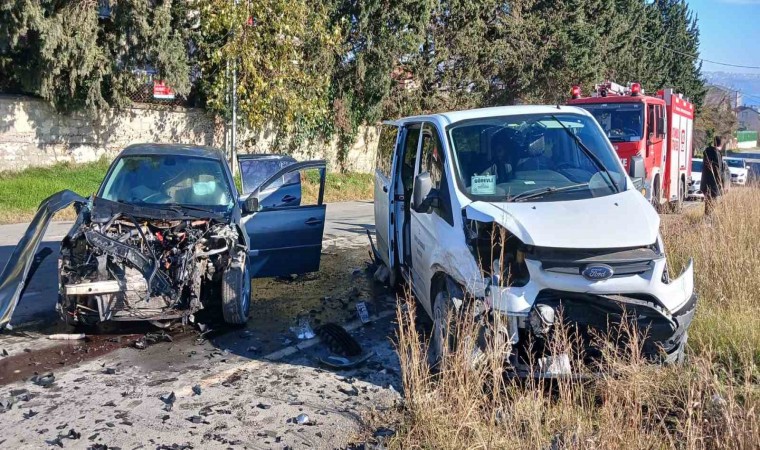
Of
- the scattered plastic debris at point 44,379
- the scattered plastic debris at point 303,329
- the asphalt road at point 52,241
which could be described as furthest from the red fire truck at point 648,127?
the scattered plastic debris at point 44,379

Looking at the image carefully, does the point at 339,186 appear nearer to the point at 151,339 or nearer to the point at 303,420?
the point at 151,339

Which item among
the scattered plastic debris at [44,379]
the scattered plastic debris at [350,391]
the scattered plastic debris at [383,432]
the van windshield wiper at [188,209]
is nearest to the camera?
the scattered plastic debris at [383,432]

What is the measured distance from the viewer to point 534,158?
588 centimetres


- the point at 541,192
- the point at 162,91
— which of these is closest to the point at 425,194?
the point at 541,192

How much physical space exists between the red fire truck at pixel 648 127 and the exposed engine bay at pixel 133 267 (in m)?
9.14

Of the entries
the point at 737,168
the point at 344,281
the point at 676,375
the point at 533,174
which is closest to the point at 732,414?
the point at 676,375

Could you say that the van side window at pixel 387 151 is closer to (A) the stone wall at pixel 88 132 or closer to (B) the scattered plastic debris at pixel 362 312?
(B) the scattered plastic debris at pixel 362 312

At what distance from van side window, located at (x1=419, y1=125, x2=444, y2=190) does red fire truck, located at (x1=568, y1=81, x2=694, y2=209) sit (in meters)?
7.41

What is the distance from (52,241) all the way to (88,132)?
245 inches

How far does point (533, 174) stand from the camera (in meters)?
5.73

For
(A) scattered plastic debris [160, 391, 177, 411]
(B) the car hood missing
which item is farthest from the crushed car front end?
(B) the car hood missing

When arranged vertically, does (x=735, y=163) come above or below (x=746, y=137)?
below

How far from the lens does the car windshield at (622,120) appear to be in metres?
14.2

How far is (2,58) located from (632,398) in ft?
50.7
